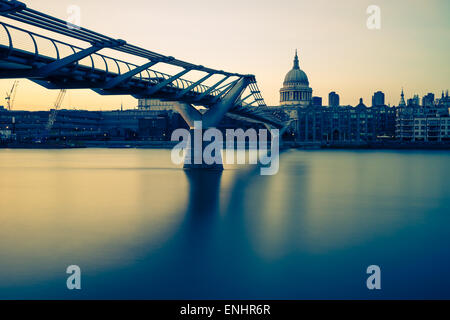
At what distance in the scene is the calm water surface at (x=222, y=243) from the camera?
942 cm

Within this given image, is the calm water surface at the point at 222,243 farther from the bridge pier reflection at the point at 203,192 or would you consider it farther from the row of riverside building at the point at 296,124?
the row of riverside building at the point at 296,124

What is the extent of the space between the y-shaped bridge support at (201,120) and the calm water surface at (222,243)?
9.58 metres

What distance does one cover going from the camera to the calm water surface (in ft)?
30.9

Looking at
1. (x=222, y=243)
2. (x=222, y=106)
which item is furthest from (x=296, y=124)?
(x=222, y=243)

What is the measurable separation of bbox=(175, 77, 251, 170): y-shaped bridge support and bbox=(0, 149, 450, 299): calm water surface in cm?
958

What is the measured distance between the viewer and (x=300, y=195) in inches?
1076

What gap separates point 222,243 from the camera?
44.3 feet

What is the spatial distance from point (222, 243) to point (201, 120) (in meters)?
24.5

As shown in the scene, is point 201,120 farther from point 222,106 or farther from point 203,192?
point 203,192

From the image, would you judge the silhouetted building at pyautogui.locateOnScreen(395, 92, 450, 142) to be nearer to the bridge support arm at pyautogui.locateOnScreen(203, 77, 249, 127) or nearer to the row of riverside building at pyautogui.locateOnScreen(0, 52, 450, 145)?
the row of riverside building at pyautogui.locateOnScreen(0, 52, 450, 145)

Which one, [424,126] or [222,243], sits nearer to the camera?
[222,243]
